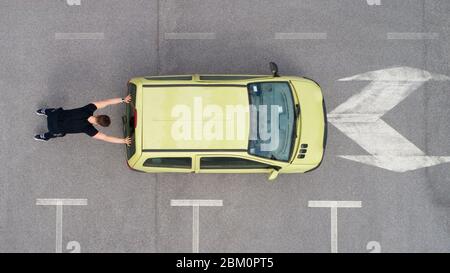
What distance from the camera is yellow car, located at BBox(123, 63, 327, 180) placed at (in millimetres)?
6520

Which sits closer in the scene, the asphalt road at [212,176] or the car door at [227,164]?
the car door at [227,164]

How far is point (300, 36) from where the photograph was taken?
791 centimetres

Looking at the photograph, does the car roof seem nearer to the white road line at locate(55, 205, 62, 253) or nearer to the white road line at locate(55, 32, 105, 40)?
the white road line at locate(55, 32, 105, 40)

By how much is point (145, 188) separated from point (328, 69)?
4.21 meters

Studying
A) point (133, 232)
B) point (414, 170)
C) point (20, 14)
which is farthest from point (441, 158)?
point (20, 14)

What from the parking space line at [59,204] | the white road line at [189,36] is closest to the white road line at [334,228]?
the white road line at [189,36]

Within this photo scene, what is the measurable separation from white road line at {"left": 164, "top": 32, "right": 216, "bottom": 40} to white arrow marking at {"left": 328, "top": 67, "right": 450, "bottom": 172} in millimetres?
2754

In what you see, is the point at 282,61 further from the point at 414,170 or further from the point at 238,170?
the point at 414,170

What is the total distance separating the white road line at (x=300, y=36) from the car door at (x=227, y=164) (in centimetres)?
268

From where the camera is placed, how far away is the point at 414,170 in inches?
308

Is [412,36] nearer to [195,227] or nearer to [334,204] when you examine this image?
[334,204]

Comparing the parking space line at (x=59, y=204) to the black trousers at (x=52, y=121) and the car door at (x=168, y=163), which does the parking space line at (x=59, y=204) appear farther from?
the car door at (x=168, y=163)

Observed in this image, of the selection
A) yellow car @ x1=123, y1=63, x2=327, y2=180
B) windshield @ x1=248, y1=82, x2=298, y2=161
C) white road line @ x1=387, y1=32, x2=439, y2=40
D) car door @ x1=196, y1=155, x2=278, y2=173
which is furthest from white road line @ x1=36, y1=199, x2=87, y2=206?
white road line @ x1=387, y1=32, x2=439, y2=40

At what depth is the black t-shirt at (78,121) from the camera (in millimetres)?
7090
